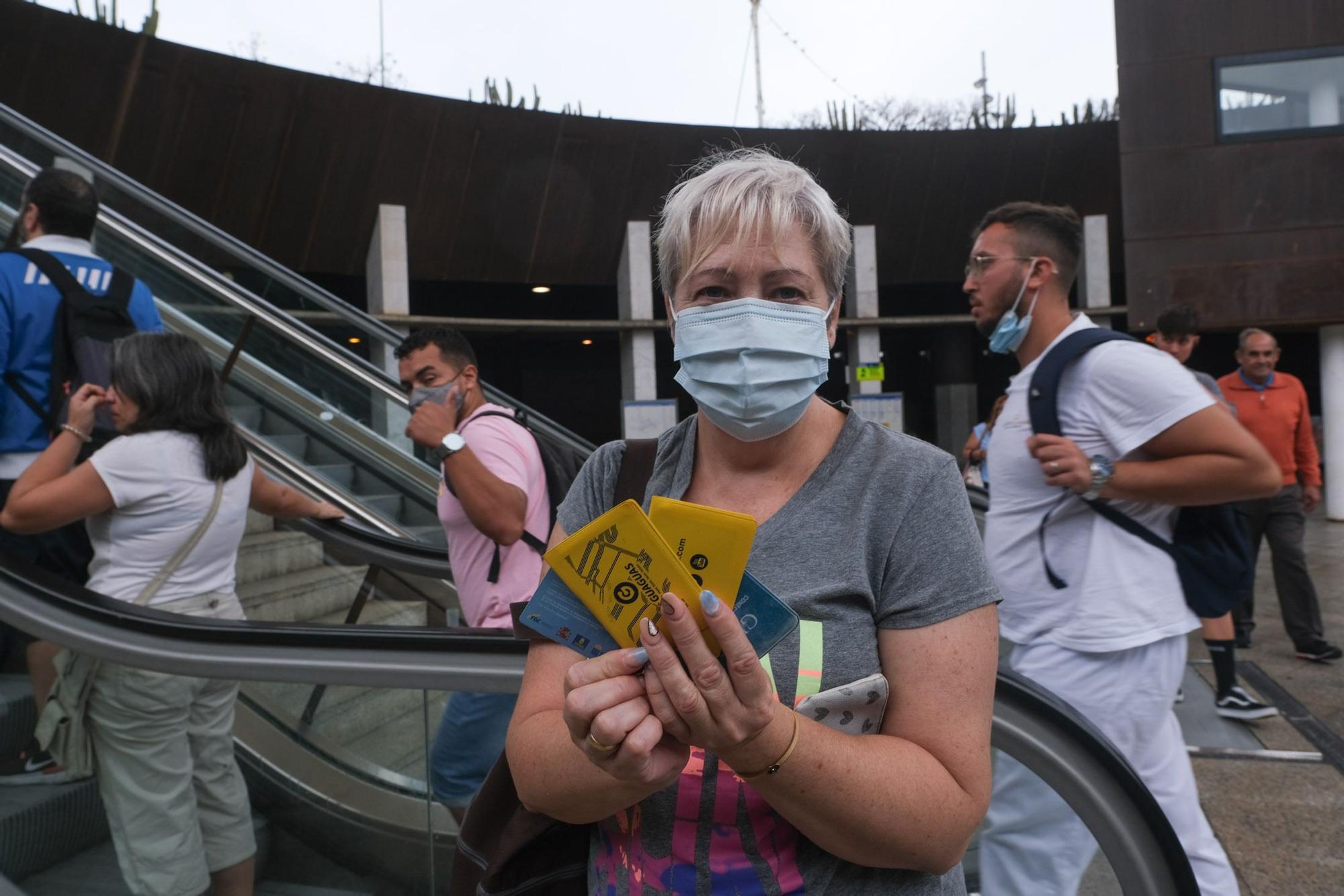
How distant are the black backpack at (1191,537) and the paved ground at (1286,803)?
4.02 ft

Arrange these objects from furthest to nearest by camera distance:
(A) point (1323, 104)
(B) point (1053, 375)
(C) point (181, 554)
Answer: (A) point (1323, 104)
(C) point (181, 554)
(B) point (1053, 375)

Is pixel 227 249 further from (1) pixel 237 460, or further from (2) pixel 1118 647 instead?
(2) pixel 1118 647

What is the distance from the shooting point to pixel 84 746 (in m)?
2.67

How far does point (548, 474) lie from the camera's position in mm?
3016

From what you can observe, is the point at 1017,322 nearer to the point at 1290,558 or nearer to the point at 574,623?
the point at 574,623

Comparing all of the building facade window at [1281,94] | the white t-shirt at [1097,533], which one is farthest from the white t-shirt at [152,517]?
the building facade window at [1281,94]

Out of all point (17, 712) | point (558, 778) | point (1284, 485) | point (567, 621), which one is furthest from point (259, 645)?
point (1284, 485)

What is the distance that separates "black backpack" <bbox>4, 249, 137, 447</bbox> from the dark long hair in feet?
2.16

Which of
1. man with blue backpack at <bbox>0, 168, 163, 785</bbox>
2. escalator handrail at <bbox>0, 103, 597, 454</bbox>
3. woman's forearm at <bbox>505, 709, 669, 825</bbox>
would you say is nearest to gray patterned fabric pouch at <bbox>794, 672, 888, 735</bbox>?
woman's forearm at <bbox>505, 709, 669, 825</bbox>

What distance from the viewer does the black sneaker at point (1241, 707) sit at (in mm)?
4242

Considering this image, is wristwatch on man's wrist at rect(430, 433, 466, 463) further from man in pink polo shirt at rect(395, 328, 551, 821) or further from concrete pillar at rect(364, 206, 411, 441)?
Result: concrete pillar at rect(364, 206, 411, 441)

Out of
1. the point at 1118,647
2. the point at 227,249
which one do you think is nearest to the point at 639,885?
the point at 1118,647

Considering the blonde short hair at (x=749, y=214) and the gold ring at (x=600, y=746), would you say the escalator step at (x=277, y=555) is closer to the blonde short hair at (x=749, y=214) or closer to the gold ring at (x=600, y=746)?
the blonde short hair at (x=749, y=214)

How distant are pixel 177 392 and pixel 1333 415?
14.0m
